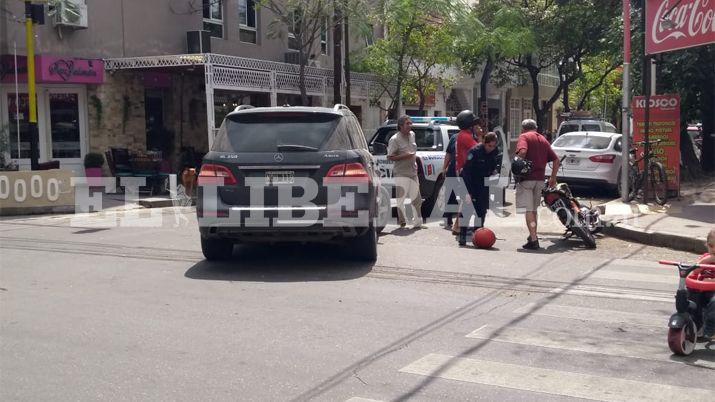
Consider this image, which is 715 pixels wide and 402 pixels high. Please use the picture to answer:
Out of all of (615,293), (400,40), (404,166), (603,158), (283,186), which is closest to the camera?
(615,293)

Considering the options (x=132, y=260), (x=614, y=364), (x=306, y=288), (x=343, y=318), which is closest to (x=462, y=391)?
(x=614, y=364)

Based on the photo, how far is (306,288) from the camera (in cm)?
827

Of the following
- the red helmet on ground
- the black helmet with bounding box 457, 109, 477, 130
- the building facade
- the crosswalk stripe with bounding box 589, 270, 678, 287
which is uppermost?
the building facade

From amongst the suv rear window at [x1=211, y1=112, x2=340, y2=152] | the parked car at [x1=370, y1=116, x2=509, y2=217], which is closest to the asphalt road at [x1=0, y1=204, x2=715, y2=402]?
the suv rear window at [x1=211, y1=112, x2=340, y2=152]

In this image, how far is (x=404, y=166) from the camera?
12391 mm

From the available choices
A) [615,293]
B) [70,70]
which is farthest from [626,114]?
[70,70]

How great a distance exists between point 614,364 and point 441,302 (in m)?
2.23

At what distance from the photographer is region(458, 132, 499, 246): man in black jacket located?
1108cm

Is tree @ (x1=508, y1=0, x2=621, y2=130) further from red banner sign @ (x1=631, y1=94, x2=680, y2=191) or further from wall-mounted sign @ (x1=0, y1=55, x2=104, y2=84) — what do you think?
wall-mounted sign @ (x1=0, y1=55, x2=104, y2=84)

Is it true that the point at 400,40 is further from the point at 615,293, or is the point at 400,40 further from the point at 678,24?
the point at 615,293

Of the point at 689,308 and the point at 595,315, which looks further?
the point at 595,315

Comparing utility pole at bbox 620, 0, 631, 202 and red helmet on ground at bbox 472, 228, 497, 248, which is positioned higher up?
utility pole at bbox 620, 0, 631, 202

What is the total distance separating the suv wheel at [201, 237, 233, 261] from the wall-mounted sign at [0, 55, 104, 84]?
34.9 ft

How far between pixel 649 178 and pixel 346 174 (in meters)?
8.06
